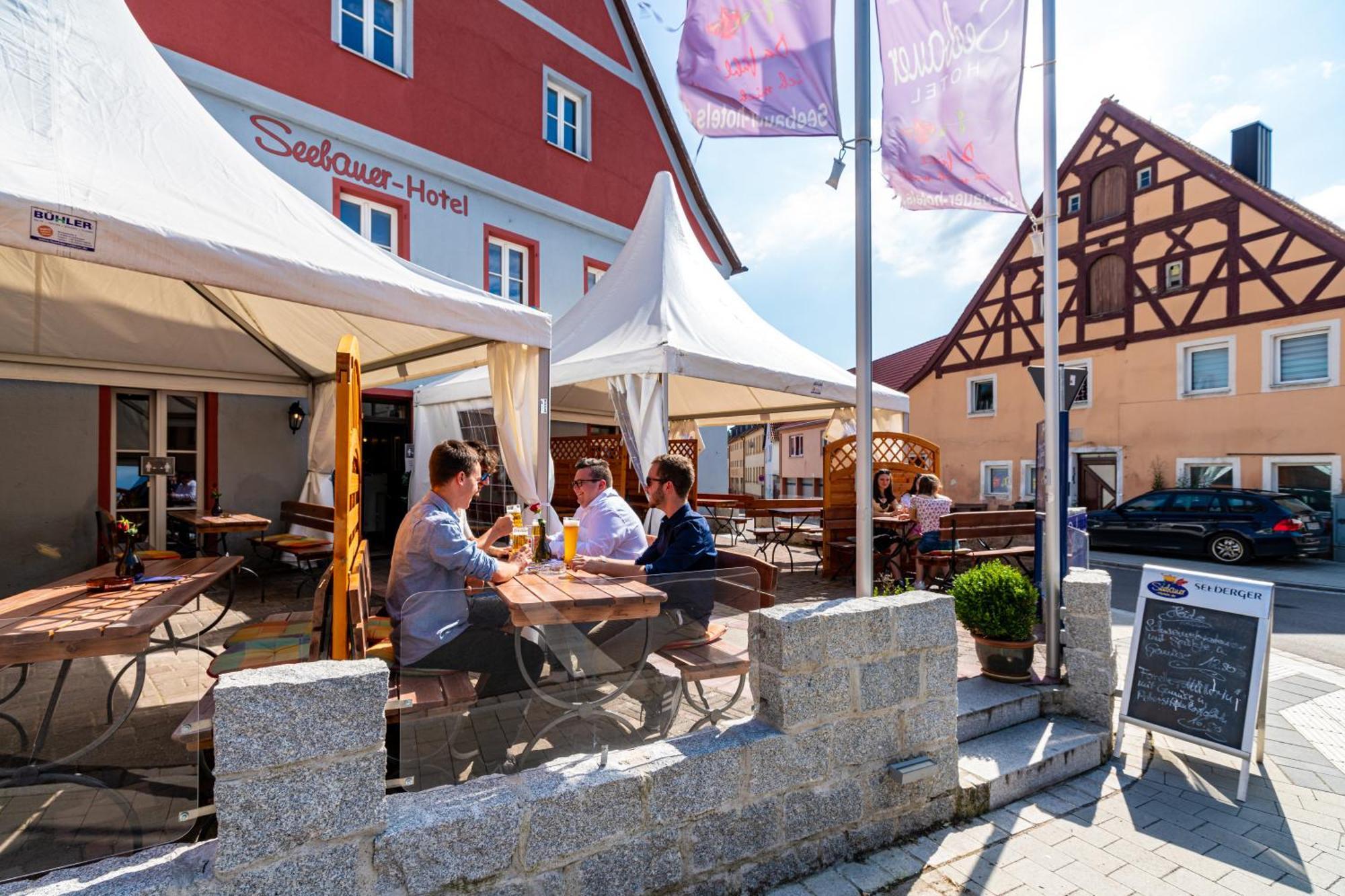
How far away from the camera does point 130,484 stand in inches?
278

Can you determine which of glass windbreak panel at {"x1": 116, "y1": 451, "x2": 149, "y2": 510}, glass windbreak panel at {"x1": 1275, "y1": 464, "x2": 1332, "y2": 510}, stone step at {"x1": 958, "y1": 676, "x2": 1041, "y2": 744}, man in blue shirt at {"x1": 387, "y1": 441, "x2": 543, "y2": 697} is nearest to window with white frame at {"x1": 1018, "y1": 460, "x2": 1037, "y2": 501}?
glass windbreak panel at {"x1": 1275, "y1": 464, "x2": 1332, "y2": 510}

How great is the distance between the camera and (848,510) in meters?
7.80

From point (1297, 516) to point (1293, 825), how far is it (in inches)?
424

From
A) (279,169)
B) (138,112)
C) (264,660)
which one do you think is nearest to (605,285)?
(279,169)

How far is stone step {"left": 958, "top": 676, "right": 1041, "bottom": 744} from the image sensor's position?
3.38 metres

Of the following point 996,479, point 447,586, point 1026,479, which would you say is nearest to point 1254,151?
point 1026,479

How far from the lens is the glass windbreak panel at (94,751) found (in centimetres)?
175

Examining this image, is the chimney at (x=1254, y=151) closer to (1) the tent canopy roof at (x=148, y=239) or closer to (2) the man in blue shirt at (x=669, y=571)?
(1) the tent canopy roof at (x=148, y=239)

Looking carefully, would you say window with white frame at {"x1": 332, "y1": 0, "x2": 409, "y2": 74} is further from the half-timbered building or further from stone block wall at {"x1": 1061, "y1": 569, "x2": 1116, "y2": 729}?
the half-timbered building

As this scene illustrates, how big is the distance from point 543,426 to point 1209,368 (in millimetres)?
15804

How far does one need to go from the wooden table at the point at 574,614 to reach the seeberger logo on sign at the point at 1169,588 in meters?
2.80

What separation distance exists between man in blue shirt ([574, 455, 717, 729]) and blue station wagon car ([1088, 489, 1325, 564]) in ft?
38.1

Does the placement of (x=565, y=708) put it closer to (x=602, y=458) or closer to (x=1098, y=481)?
(x=602, y=458)

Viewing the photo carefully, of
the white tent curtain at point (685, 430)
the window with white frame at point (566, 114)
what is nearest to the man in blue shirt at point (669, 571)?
the white tent curtain at point (685, 430)
